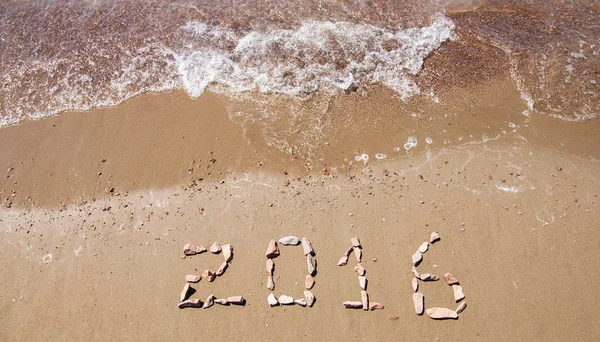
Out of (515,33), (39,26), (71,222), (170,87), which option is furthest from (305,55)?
(39,26)

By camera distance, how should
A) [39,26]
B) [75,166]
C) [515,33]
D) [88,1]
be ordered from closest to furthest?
[75,166] → [515,33] → [39,26] → [88,1]

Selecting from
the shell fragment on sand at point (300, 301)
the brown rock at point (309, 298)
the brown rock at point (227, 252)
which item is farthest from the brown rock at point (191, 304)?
the brown rock at point (309, 298)

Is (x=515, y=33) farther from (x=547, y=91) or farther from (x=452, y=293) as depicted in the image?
(x=452, y=293)

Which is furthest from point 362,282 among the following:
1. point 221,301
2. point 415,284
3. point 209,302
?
point 209,302

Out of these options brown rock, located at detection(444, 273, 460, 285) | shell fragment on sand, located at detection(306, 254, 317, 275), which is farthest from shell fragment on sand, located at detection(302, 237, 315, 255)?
brown rock, located at detection(444, 273, 460, 285)

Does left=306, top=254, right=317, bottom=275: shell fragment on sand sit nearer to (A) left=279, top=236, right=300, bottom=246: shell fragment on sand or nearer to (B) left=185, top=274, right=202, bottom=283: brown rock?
(A) left=279, top=236, right=300, bottom=246: shell fragment on sand

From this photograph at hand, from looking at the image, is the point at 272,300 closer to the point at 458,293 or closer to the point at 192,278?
the point at 192,278
